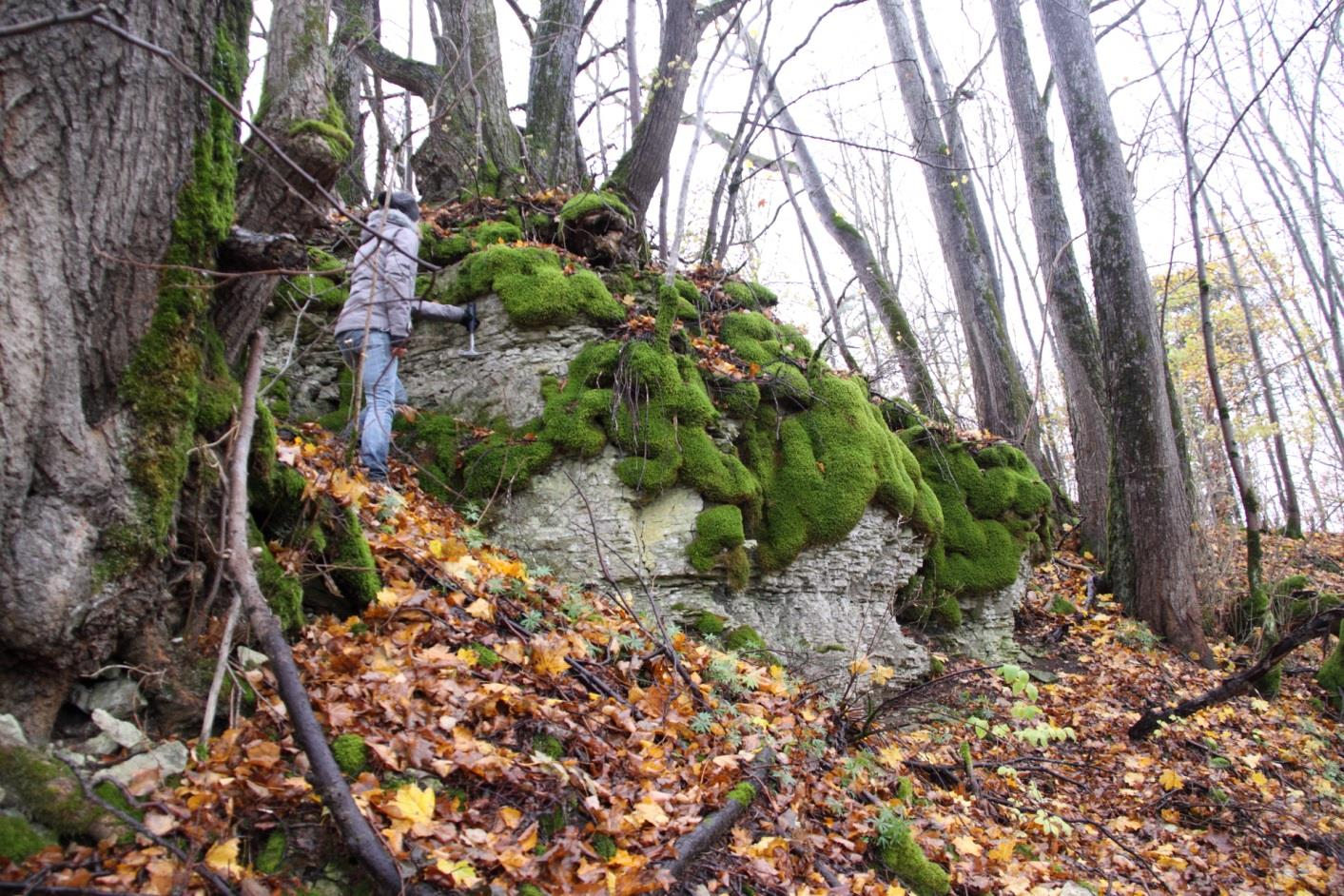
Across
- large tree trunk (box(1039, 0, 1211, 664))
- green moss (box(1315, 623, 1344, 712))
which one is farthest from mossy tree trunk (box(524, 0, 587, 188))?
green moss (box(1315, 623, 1344, 712))

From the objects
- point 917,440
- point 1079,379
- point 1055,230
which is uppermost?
point 1055,230

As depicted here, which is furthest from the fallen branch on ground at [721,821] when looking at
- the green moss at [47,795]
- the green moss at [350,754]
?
the green moss at [47,795]

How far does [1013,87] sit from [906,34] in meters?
2.76

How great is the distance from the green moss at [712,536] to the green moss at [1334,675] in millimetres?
6777

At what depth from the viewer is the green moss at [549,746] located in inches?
118

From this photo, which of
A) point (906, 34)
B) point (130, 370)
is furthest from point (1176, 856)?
point (906, 34)

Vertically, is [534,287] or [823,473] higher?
[534,287]

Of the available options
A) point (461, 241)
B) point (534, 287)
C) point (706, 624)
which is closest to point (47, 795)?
point (706, 624)

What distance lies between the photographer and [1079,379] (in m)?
10.4

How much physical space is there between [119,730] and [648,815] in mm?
1713

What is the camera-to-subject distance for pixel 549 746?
9.95 feet

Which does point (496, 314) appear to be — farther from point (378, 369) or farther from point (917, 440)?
point (917, 440)

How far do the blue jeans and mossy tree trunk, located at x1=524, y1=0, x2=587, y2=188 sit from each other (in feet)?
13.3

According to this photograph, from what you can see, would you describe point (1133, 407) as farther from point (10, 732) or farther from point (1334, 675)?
point (10, 732)
